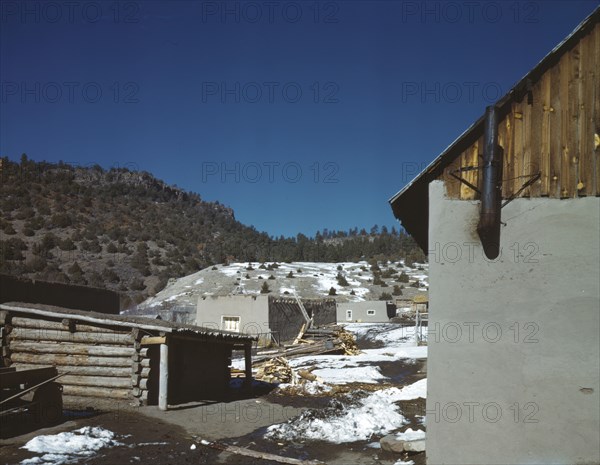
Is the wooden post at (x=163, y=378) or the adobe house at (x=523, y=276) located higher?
the adobe house at (x=523, y=276)

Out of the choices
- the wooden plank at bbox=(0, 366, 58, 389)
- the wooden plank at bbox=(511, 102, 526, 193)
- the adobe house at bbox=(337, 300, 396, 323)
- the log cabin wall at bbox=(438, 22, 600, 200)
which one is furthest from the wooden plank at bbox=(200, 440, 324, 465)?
the adobe house at bbox=(337, 300, 396, 323)

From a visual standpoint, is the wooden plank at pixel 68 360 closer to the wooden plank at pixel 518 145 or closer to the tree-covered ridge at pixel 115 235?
the wooden plank at pixel 518 145

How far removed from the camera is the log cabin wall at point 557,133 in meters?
7.24

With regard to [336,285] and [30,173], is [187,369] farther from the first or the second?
[30,173]

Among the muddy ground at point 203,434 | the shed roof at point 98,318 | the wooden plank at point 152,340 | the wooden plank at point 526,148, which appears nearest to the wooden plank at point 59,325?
the shed roof at point 98,318

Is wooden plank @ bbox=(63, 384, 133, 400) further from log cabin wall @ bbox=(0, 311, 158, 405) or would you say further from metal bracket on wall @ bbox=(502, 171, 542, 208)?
metal bracket on wall @ bbox=(502, 171, 542, 208)

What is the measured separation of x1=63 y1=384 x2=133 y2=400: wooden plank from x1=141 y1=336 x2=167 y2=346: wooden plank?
1.49 m

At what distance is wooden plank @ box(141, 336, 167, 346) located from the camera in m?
14.6

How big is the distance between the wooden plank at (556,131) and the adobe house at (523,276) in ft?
0.05

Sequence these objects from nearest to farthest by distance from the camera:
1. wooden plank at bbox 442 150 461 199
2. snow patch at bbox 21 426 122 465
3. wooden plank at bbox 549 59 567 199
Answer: wooden plank at bbox 549 59 567 199, wooden plank at bbox 442 150 461 199, snow patch at bbox 21 426 122 465

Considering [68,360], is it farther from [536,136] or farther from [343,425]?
[536,136]

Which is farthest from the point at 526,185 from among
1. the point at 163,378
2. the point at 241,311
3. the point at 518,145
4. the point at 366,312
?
the point at 366,312

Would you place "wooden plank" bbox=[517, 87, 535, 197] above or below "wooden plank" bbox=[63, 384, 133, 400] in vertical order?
above

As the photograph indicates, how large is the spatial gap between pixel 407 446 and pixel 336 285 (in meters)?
58.3
